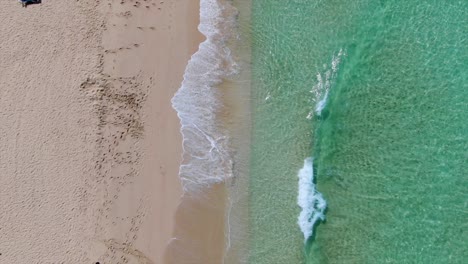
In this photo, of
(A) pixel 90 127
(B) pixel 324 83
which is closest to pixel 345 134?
(B) pixel 324 83

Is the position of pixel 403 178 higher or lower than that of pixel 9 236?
higher

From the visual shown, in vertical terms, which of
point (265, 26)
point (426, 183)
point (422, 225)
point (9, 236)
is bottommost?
point (9, 236)

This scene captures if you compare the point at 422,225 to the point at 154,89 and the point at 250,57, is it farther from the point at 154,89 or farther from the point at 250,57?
the point at 154,89

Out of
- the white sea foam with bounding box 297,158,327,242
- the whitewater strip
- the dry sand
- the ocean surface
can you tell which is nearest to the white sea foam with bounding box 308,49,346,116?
the ocean surface

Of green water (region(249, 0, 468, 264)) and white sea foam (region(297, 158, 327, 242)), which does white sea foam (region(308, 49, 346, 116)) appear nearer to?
green water (region(249, 0, 468, 264))

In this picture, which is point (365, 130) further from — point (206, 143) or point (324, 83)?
point (206, 143)

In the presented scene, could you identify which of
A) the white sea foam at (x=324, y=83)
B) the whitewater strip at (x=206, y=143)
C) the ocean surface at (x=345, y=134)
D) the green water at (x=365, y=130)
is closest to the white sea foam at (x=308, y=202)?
the ocean surface at (x=345, y=134)

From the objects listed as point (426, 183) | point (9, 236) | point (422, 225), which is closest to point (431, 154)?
point (426, 183)
